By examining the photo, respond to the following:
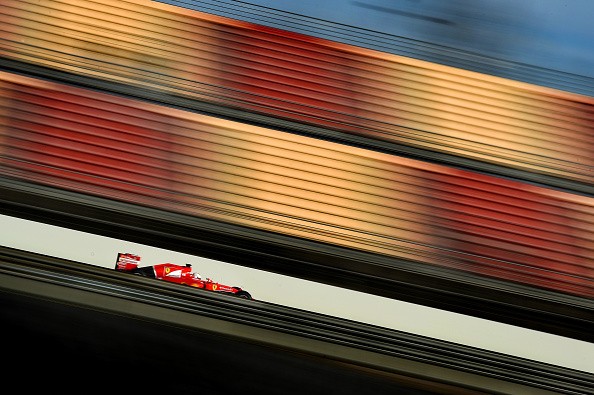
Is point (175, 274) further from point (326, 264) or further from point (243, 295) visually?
point (326, 264)

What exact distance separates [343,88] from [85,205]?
100 centimetres

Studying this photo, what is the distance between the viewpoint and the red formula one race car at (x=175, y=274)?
210 centimetres

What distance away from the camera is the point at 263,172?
222 centimetres

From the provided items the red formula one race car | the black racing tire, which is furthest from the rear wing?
the black racing tire

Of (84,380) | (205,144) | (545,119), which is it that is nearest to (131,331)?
(84,380)

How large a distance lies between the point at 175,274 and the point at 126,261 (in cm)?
17

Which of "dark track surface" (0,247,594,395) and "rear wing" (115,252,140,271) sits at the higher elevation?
"rear wing" (115,252,140,271)

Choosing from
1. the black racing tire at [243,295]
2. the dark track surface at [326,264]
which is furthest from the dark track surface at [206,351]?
the dark track surface at [326,264]

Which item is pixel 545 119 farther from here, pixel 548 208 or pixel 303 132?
pixel 303 132

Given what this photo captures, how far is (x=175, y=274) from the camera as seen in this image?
2107 millimetres

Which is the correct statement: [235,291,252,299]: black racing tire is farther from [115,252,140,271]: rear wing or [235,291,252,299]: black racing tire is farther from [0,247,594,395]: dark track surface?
[115,252,140,271]: rear wing

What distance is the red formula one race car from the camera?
2098mm

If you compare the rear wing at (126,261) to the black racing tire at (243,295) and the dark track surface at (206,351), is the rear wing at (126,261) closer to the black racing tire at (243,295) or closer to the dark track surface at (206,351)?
the dark track surface at (206,351)

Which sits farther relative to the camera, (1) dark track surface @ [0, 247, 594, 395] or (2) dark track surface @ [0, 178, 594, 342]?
(2) dark track surface @ [0, 178, 594, 342]
